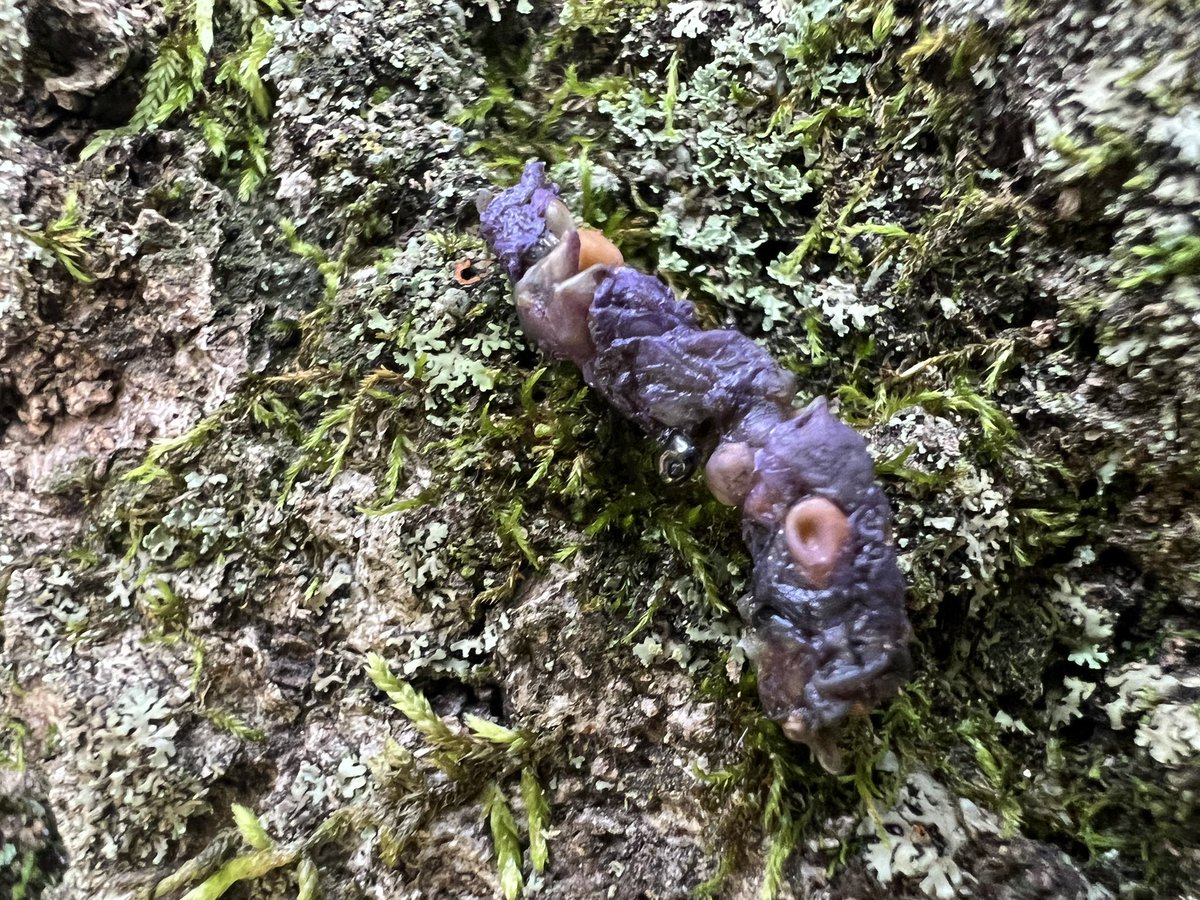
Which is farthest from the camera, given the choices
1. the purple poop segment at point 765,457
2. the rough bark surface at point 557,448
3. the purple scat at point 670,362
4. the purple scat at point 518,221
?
the purple scat at point 518,221

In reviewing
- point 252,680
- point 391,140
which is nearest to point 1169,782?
point 252,680

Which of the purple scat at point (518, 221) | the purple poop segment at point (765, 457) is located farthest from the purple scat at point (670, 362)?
the purple scat at point (518, 221)

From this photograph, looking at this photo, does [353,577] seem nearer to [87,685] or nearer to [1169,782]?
[87,685]

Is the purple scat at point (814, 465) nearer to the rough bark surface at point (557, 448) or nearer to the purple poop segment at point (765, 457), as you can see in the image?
the purple poop segment at point (765, 457)

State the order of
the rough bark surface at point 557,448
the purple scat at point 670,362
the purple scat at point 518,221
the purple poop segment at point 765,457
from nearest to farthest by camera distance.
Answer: the purple poop segment at point 765,457 → the rough bark surface at point 557,448 → the purple scat at point 670,362 → the purple scat at point 518,221

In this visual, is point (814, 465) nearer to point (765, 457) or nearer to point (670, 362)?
point (765, 457)

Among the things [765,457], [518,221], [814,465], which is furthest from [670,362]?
[518,221]
